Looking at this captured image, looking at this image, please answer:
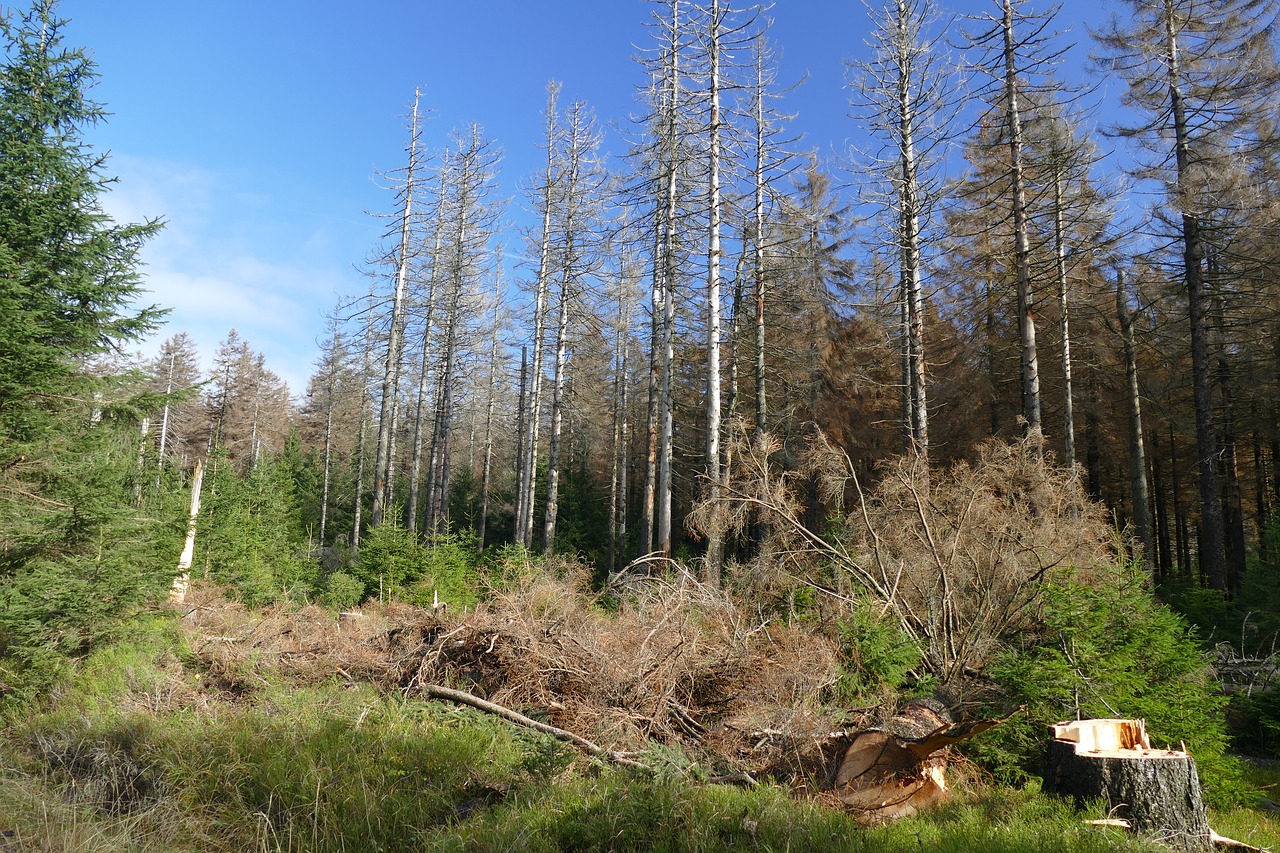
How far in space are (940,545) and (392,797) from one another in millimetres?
6791

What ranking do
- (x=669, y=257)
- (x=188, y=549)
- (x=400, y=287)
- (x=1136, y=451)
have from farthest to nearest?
1. (x=400, y=287)
2. (x=669, y=257)
3. (x=1136, y=451)
4. (x=188, y=549)

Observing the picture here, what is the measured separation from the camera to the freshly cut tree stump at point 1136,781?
174 inches

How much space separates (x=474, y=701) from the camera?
7.05m

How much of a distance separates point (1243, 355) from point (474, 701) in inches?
953

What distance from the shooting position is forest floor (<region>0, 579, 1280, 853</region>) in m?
4.64

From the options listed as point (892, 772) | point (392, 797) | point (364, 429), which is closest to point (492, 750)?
point (392, 797)

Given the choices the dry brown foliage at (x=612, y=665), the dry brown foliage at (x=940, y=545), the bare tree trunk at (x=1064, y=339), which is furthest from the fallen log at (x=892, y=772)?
the bare tree trunk at (x=1064, y=339)

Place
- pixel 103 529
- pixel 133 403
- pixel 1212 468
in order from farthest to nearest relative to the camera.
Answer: pixel 1212 468 < pixel 133 403 < pixel 103 529

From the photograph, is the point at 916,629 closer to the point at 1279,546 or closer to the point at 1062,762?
the point at 1062,762

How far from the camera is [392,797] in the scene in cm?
521

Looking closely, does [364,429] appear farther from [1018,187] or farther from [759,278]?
[1018,187]

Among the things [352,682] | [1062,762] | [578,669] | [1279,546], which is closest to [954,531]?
[1062,762]

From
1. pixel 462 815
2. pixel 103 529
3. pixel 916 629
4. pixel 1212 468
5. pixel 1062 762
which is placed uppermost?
pixel 1212 468

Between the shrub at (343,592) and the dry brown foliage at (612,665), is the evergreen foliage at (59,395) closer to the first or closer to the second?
the dry brown foliage at (612,665)
